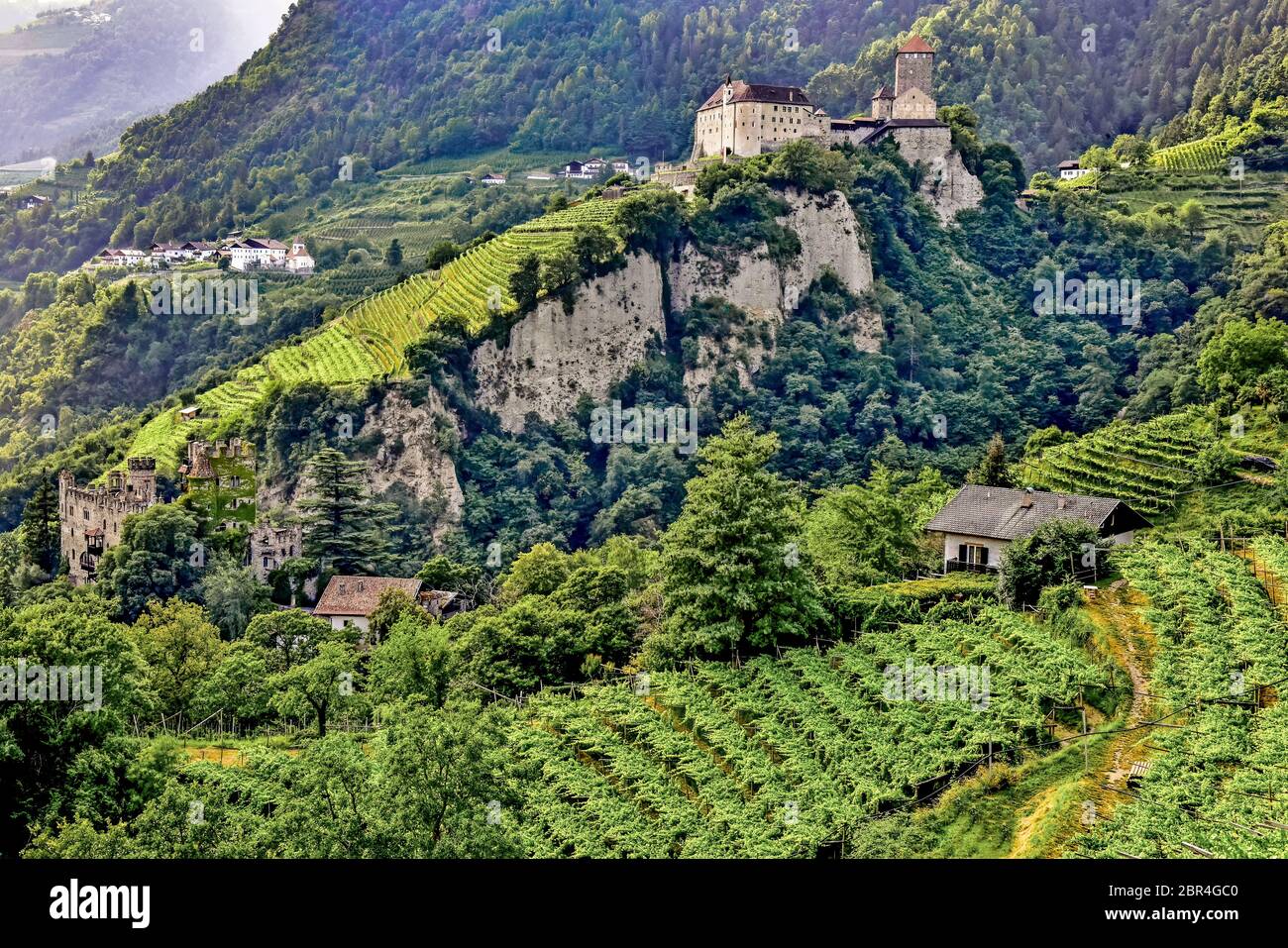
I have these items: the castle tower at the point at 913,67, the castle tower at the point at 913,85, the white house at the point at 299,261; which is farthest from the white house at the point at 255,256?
the castle tower at the point at 913,67

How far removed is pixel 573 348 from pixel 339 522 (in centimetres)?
1540

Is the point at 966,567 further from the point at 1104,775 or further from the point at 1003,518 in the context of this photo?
the point at 1104,775

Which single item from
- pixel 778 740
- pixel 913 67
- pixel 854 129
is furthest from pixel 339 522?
pixel 913 67

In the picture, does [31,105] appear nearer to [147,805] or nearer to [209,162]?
[209,162]

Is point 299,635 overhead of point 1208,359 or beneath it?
beneath

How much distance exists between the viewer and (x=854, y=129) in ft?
244

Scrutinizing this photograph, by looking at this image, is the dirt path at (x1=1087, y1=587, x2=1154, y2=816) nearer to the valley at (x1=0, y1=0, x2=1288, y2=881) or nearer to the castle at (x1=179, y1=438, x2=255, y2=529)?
the valley at (x1=0, y1=0, x2=1288, y2=881)

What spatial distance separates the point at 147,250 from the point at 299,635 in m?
61.9

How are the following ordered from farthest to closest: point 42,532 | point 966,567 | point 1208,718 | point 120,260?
point 120,260 → point 42,532 → point 966,567 → point 1208,718

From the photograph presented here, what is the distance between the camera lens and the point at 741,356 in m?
66.6

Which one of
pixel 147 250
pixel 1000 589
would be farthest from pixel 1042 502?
pixel 147 250

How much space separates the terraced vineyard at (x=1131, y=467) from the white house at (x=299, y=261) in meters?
53.3

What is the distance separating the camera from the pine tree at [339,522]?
4953cm

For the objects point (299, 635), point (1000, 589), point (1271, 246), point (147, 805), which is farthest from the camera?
point (1271, 246)
